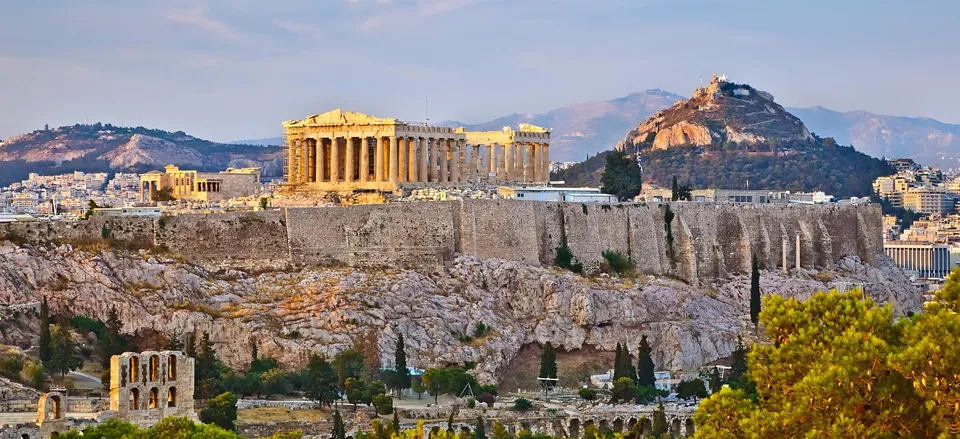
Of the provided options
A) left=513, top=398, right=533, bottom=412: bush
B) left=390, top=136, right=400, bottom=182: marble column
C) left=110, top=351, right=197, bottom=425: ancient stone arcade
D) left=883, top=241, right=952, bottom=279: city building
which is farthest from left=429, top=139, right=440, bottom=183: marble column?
left=883, top=241, right=952, bottom=279: city building

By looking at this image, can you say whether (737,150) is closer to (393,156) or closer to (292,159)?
(292,159)

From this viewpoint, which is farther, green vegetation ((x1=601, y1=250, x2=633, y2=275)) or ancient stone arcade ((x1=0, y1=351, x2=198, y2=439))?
green vegetation ((x1=601, y1=250, x2=633, y2=275))

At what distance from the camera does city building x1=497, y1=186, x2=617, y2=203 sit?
80250mm

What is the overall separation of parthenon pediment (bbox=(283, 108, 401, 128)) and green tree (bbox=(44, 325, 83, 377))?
69.7ft

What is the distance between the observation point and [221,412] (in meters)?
56.5

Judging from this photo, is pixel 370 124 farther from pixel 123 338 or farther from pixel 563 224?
pixel 123 338

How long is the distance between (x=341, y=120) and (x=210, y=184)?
9509mm

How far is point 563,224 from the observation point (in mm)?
79188

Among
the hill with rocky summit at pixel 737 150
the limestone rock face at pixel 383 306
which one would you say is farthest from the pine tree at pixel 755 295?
the hill with rocky summit at pixel 737 150

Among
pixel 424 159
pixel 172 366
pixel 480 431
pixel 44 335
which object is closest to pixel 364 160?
pixel 424 159

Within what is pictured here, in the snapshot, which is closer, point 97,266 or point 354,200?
point 97,266

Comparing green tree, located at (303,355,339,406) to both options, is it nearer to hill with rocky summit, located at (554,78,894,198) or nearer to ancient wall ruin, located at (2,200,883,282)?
ancient wall ruin, located at (2,200,883,282)

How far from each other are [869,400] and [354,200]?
44.6 m

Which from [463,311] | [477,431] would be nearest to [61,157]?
[463,311]
